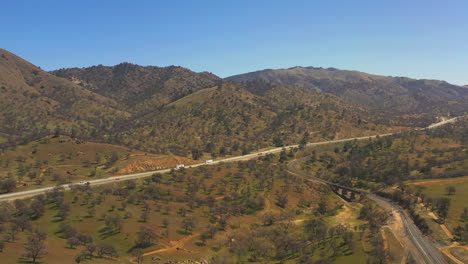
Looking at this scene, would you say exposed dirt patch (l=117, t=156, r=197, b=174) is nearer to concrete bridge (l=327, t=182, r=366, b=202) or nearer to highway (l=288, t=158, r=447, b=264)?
concrete bridge (l=327, t=182, r=366, b=202)

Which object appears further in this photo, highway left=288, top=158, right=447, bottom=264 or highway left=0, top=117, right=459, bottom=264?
highway left=0, top=117, right=459, bottom=264

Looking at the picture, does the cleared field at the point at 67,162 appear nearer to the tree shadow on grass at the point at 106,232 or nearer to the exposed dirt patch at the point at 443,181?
the tree shadow on grass at the point at 106,232

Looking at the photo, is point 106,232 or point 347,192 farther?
point 347,192

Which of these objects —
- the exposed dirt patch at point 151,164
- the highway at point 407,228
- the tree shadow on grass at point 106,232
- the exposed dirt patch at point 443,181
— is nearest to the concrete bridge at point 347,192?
the highway at point 407,228

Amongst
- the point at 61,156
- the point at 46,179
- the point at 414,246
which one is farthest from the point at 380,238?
the point at 61,156


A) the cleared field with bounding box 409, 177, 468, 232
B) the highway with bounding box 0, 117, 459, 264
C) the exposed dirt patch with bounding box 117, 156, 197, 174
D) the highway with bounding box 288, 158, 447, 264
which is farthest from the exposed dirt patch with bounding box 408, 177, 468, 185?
the exposed dirt patch with bounding box 117, 156, 197, 174

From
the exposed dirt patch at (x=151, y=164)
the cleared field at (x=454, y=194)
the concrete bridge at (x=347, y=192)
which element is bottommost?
the concrete bridge at (x=347, y=192)

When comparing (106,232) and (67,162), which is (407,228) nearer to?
(106,232)

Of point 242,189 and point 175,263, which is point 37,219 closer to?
point 175,263

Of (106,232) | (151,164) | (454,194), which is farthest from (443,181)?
(106,232)
